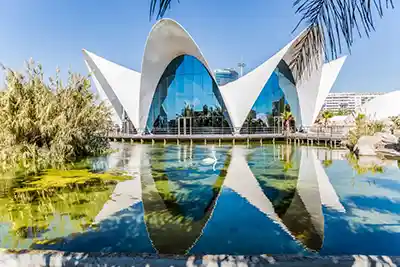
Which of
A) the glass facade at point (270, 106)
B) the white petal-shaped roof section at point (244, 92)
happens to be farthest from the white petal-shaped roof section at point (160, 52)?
the glass facade at point (270, 106)

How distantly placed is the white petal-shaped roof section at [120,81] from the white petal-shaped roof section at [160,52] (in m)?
1.12

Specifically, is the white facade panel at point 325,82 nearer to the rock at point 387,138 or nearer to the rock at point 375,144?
the rock at point 387,138

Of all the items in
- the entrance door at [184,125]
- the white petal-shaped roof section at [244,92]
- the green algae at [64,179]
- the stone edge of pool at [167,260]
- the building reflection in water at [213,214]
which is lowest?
the building reflection in water at [213,214]

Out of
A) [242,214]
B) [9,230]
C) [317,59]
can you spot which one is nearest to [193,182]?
[242,214]

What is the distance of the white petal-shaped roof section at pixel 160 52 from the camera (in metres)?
22.3

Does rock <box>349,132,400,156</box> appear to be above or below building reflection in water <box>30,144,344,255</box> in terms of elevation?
above

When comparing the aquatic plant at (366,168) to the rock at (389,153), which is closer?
the aquatic plant at (366,168)

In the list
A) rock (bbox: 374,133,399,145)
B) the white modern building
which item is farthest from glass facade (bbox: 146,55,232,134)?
rock (bbox: 374,133,399,145)

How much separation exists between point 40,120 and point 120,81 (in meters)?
19.1

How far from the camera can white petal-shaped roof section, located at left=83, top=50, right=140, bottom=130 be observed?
27.2 metres

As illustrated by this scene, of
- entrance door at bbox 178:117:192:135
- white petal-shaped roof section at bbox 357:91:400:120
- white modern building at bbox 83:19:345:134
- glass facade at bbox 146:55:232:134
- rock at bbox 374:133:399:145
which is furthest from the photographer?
white petal-shaped roof section at bbox 357:91:400:120

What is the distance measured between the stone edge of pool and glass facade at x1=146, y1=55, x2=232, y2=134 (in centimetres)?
2260

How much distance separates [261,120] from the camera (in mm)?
24922

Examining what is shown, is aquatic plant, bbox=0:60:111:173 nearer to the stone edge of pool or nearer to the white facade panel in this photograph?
the stone edge of pool
